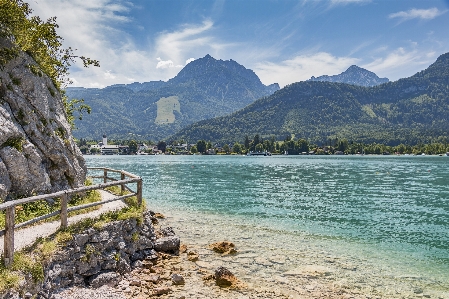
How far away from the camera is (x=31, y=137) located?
15930mm

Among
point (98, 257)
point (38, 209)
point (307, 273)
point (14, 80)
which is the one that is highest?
point (14, 80)

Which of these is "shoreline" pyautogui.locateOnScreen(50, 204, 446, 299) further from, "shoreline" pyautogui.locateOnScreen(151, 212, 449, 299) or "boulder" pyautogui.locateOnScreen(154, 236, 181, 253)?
"boulder" pyautogui.locateOnScreen(154, 236, 181, 253)

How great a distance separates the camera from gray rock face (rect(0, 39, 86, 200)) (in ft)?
45.9

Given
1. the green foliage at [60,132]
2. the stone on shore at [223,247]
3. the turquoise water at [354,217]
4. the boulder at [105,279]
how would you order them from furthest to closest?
the turquoise water at [354,217]
the stone on shore at [223,247]
the green foliage at [60,132]
the boulder at [105,279]

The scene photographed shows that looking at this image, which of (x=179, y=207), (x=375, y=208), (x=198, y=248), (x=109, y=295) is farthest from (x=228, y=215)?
(x=109, y=295)

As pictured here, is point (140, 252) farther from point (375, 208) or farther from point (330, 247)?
point (375, 208)

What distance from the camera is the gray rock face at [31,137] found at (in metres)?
14.0

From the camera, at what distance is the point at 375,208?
3753 centimetres

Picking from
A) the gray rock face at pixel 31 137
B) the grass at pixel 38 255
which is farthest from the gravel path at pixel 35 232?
the gray rock face at pixel 31 137

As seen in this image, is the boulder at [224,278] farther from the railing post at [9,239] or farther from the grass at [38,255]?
the railing post at [9,239]

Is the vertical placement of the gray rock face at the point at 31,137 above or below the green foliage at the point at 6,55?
below

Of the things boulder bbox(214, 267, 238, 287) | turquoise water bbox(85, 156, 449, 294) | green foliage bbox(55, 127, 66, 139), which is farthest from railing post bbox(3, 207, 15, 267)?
turquoise water bbox(85, 156, 449, 294)

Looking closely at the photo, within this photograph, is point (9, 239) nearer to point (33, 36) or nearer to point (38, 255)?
point (38, 255)

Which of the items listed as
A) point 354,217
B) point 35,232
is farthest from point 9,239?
point 354,217
